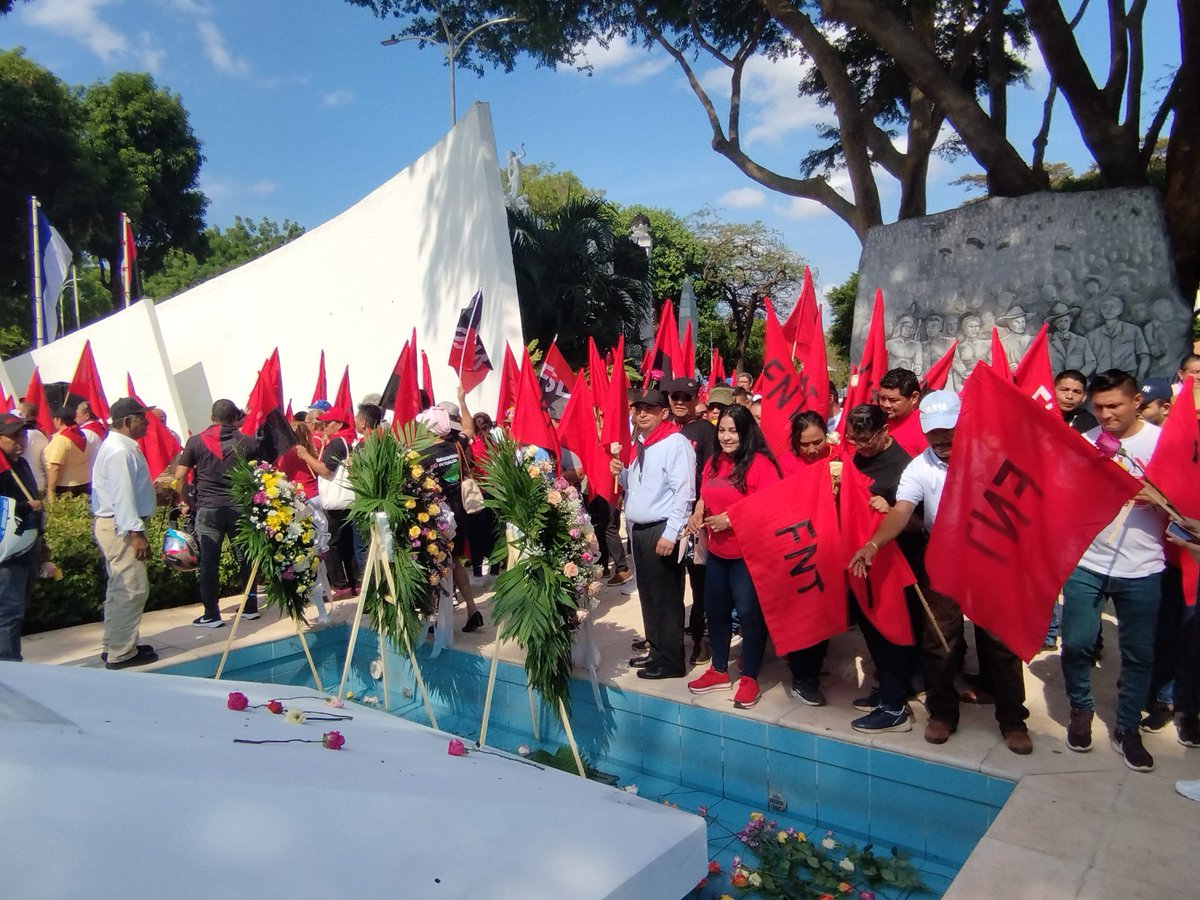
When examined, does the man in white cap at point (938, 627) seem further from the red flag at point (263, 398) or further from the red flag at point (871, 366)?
the red flag at point (263, 398)

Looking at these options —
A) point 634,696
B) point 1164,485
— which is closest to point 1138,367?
point 1164,485

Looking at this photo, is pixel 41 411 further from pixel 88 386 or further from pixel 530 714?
pixel 530 714

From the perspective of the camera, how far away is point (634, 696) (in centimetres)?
439

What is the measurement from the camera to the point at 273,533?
509 cm

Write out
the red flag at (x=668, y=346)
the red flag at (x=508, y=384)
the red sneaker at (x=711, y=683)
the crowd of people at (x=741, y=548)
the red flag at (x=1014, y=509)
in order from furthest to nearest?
the red flag at (x=668, y=346)
the red flag at (x=508, y=384)
the red sneaker at (x=711, y=683)
the crowd of people at (x=741, y=548)
the red flag at (x=1014, y=509)

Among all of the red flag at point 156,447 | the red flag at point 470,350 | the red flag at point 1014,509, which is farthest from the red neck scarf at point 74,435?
the red flag at point 1014,509

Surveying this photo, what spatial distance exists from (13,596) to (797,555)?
4.05 metres

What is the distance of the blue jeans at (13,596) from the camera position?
14.2ft

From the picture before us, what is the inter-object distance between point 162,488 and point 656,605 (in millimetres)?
5358

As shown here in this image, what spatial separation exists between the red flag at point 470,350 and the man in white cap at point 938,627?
217 inches

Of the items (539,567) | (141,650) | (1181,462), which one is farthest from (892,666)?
(141,650)

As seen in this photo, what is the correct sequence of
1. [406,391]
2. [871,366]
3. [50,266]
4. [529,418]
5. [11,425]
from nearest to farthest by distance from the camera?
1. [11,425]
2. [529,418]
3. [871,366]
4. [406,391]
5. [50,266]

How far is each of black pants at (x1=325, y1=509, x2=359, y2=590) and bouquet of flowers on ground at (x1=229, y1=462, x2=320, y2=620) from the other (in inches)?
56.4

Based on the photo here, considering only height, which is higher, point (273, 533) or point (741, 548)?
point (273, 533)
